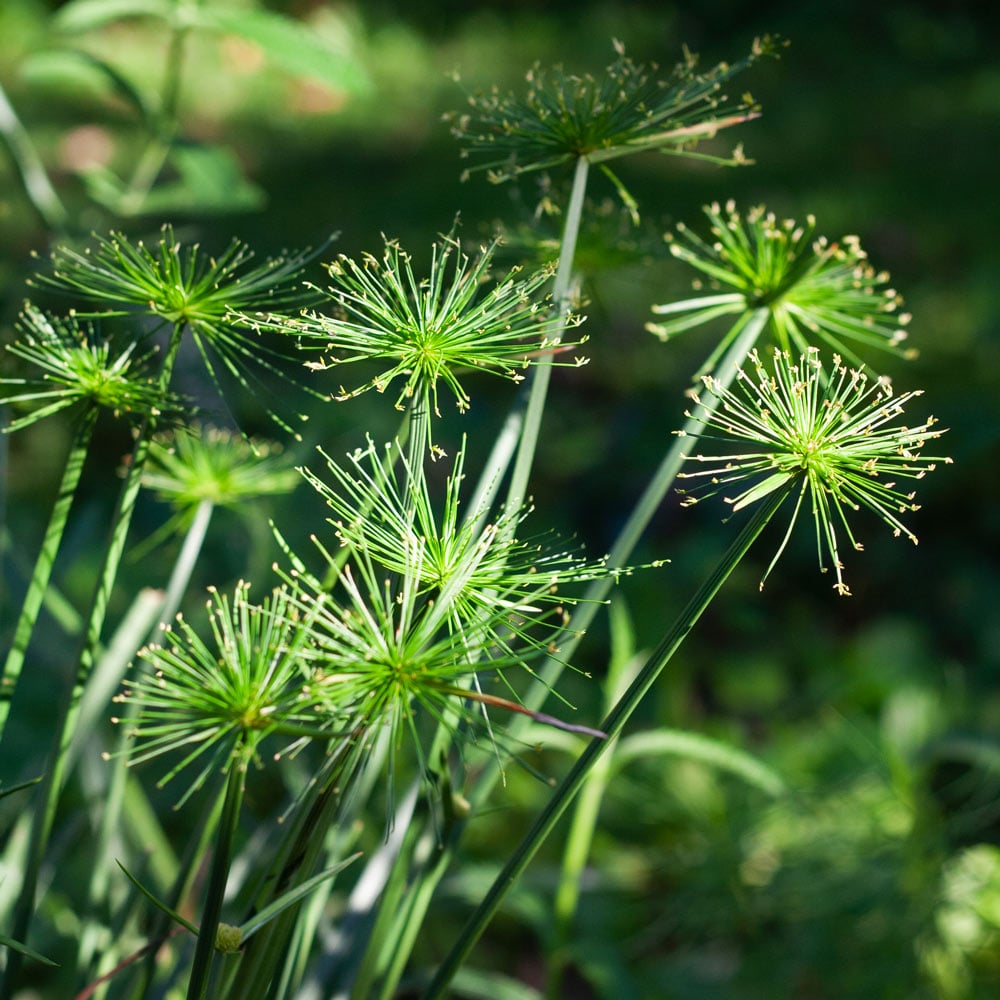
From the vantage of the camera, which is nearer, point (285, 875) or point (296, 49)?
point (285, 875)

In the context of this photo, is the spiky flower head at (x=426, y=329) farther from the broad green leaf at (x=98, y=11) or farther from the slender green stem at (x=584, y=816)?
the broad green leaf at (x=98, y=11)

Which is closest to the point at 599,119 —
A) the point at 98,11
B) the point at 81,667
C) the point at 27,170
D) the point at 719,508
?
the point at 81,667

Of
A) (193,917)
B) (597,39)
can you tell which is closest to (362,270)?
(193,917)

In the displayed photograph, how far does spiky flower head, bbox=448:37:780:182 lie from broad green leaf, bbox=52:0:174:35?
51 centimetres

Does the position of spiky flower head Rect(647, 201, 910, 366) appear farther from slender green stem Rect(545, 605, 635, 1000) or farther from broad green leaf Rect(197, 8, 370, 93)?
broad green leaf Rect(197, 8, 370, 93)

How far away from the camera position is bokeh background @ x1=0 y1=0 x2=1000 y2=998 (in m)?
1.04

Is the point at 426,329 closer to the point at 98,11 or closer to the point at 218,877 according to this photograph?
the point at 218,877

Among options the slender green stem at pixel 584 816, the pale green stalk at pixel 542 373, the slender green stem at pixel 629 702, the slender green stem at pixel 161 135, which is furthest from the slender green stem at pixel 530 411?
the slender green stem at pixel 161 135

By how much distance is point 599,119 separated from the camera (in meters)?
0.50

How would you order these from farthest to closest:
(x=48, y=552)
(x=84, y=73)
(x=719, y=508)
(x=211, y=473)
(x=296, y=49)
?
(x=719, y=508) < (x=84, y=73) < (x=296, y=49) < (x=211, y=473) < (x=48, y=552)

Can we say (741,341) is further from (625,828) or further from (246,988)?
(625,828)

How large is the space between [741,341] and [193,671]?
30 cm

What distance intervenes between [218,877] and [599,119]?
38 centimetres

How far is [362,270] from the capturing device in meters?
0.43
